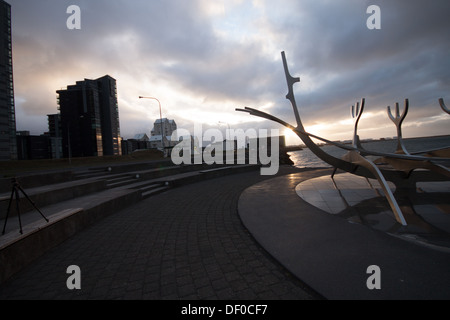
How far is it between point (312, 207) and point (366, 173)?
13.1ft

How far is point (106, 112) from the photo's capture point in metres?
68.3

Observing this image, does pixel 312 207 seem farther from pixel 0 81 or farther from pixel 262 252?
pixel 0 81

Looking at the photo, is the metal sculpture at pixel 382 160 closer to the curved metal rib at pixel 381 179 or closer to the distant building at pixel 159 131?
the curved metal rib at pixel 381 179

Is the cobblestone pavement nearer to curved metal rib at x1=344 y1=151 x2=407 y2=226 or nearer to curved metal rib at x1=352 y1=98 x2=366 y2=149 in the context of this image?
curved metal rib at x1=344 y1=151 x2=407 y2=226

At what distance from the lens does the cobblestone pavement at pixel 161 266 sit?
8.68 ft

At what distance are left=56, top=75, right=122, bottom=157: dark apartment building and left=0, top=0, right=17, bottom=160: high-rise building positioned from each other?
2137cm

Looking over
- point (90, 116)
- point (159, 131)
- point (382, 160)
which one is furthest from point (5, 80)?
point (159, 131)

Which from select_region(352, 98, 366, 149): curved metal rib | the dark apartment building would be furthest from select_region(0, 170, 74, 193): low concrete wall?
the dark apartment building

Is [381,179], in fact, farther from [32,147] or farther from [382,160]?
[32,147]

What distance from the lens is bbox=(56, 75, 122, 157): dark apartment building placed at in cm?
6334

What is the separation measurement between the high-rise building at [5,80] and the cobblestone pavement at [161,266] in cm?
4879

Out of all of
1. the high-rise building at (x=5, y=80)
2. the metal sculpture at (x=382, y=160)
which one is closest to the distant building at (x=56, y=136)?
the high-rise building at (x=5, y=80)
